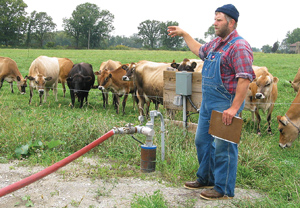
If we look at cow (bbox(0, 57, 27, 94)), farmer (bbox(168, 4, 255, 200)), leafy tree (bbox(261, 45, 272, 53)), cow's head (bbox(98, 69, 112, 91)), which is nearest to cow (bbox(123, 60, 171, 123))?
cow's head (bbox(98, 69, 112, 91))

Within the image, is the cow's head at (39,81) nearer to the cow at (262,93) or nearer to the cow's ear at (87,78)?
the cow's ear at (87,78)

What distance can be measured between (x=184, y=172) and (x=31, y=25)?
9683 cm

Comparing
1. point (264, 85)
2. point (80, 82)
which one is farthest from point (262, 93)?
point (80, 82)

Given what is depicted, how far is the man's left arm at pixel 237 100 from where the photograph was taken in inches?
140

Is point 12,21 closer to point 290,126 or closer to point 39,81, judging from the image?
point 39,81

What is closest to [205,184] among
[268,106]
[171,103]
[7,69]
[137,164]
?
[137,164]

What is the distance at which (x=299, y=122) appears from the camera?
7.04 metres

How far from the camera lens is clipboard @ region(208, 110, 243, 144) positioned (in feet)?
11.9

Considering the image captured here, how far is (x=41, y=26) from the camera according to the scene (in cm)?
9631

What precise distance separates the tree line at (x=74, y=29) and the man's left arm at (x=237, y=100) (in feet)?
251

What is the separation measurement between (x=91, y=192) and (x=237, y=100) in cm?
214

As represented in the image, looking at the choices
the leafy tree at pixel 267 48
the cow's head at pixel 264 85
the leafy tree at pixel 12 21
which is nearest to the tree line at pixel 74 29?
the leafy tree at pixel 12 21

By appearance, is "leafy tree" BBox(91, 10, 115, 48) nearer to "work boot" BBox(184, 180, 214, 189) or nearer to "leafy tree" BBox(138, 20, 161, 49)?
"leafy tree" BBox(138, 20, 161, 49)

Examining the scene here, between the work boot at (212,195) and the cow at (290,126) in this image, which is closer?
the work boot at (212,195)
